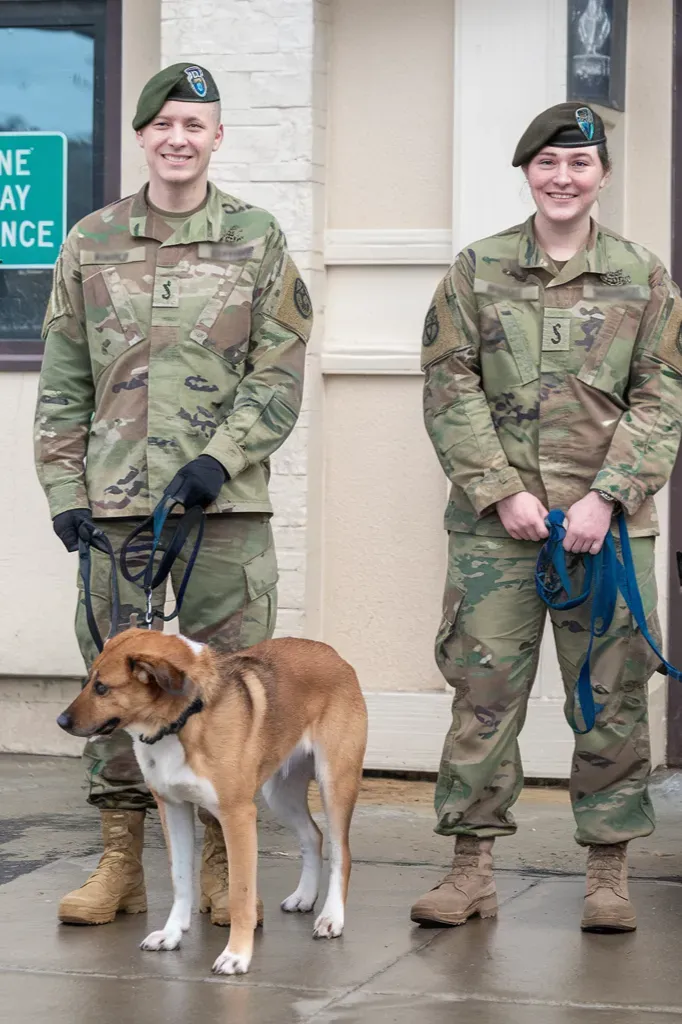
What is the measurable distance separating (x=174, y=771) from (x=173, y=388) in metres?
1.13

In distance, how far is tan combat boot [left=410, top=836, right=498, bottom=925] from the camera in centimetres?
470

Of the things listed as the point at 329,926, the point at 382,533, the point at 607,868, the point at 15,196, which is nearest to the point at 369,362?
the point at 382,533

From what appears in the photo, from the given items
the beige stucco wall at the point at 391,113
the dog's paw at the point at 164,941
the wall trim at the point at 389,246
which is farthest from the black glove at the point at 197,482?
the beige stucco wall at the point at 391,113

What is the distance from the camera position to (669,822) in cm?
611

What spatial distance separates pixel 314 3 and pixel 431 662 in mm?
2652

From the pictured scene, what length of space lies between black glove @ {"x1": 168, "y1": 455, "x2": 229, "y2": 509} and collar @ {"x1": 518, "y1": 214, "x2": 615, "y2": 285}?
3.43 feet

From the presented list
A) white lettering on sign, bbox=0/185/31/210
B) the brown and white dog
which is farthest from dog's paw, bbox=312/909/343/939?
white lettering on sign, bbox=0/185/31/210

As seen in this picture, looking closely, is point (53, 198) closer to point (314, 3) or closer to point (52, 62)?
point (52, 62)

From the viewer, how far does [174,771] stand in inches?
170

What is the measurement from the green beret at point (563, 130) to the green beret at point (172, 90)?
928 millimetres

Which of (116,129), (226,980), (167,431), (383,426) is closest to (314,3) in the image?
(116,129)

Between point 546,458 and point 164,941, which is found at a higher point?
point 546,458

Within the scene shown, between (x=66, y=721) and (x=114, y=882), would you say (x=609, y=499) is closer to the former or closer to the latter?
(x=66, y=721)

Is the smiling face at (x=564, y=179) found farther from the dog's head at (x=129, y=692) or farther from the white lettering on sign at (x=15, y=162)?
the white lettering on sign at (x=15, y=162)
